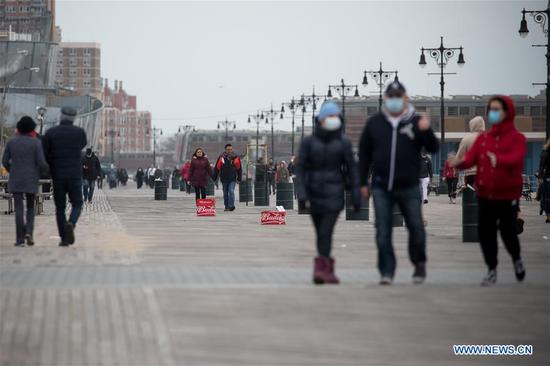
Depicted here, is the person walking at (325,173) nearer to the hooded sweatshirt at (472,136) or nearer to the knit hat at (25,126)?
the hooded sweatshirt at (472,136)

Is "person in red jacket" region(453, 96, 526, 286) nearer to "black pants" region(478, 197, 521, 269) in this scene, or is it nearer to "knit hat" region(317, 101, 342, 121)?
"black pants" region(478, 197, 521, 269)

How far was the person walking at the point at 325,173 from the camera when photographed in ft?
39.4

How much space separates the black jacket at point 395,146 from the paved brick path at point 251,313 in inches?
38.8

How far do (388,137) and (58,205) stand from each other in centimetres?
676

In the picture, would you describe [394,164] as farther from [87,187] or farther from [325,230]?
[87,187]

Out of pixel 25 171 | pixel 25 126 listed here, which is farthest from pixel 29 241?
pixel 25 126

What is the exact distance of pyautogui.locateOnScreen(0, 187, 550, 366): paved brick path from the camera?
909 centimetres

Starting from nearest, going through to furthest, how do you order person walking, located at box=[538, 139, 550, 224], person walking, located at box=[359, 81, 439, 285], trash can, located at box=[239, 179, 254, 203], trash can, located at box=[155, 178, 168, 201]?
person walking, located at box=[359, 81, 439, 285] → person walking, located at box=[538, 139, 550, 224] → trash can, located at box=[239, 179, 254, 203] → trash can, located at box=[155, 178, 168, 201]

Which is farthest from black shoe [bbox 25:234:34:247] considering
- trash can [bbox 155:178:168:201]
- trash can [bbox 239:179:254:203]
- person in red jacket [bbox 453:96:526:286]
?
trash can [bbox 155:178:168:201]

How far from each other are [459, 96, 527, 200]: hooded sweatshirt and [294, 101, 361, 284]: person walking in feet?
4.34

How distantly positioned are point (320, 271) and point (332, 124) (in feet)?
→ 4.56

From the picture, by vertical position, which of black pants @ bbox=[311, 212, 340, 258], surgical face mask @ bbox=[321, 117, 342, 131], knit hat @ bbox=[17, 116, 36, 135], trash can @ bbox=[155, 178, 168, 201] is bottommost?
trash can @ bbox=[155, 178, 168, 201]

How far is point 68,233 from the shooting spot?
1667cm

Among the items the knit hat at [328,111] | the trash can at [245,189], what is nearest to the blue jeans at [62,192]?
the knit hat at [328,111]
